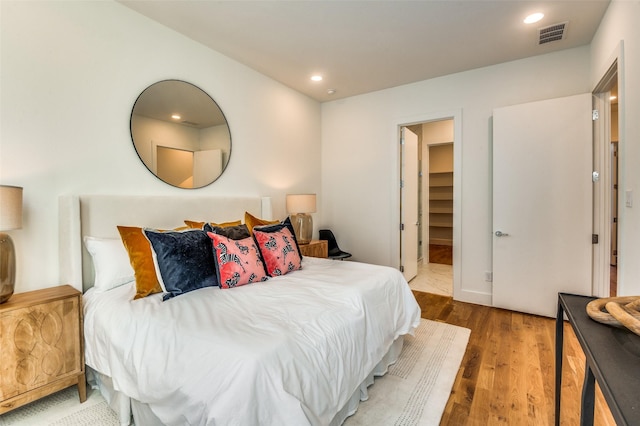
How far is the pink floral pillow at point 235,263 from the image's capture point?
2.08 metres

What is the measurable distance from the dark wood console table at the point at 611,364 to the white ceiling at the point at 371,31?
238 centimetres

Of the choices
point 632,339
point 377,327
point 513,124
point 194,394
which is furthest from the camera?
point 513,124

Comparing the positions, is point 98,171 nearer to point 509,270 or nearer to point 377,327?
point 377,327

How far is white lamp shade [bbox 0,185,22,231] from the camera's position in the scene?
5.28 feet

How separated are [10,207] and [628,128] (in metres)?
3.76

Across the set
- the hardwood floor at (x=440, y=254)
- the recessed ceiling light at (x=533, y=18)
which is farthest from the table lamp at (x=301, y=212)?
the hardwood floor at (x=440, y=254)

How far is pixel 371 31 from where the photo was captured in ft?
9.04

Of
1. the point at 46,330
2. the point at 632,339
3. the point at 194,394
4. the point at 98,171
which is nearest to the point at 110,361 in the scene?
the point at 46,330

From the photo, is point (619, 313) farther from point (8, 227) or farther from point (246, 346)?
point (8, 227)

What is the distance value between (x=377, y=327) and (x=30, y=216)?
2.36m

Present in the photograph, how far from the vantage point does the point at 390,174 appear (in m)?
4.25

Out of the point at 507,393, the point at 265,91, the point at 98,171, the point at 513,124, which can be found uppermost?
the point at 265,91

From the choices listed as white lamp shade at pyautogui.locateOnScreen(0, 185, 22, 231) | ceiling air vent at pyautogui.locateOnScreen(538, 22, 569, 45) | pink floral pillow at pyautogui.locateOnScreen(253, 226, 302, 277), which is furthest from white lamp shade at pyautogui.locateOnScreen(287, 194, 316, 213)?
ceiling air vent at pyautogui.locateOnScreen(538, 22, 569, 45)

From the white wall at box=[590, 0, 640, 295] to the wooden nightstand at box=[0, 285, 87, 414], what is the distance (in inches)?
135
